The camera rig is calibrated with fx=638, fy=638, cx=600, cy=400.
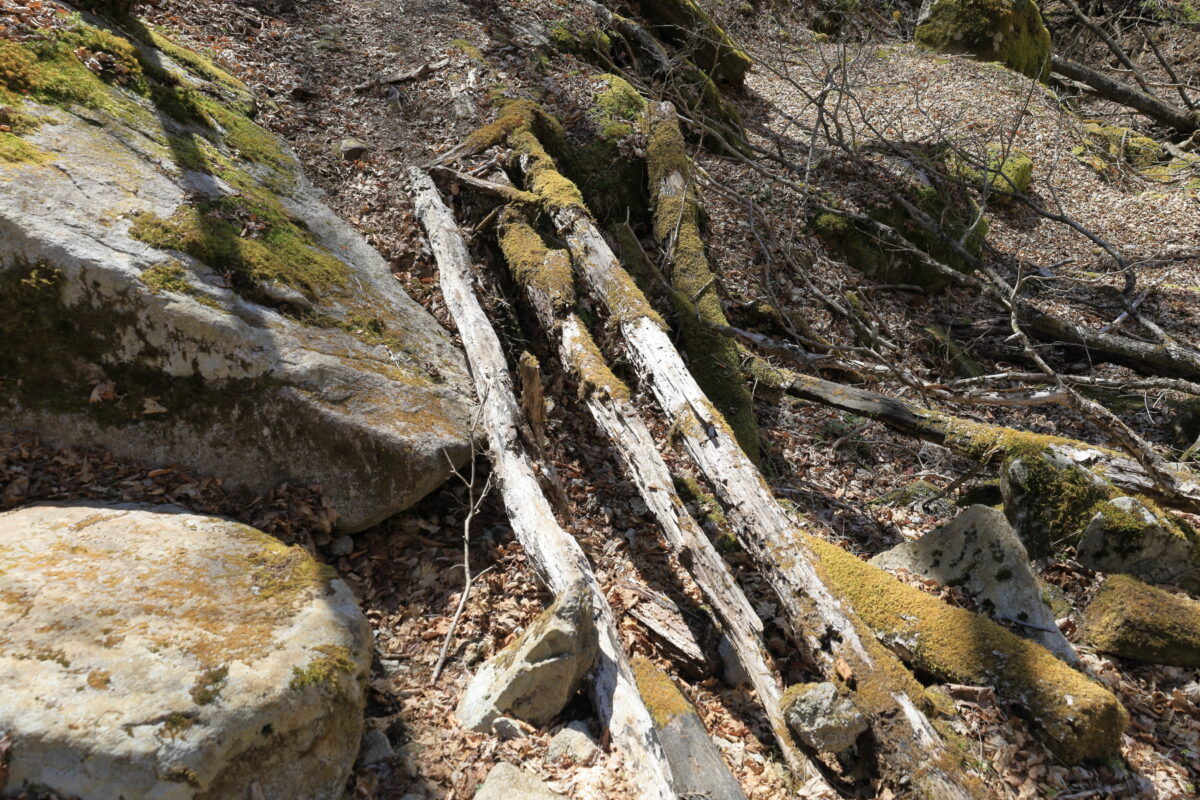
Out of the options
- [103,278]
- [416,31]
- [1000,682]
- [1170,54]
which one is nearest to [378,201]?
[103,278]

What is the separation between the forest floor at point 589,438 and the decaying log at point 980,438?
1.12 feet

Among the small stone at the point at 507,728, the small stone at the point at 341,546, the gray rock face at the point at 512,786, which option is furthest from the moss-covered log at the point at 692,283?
the gray rock face at the point at 512,786

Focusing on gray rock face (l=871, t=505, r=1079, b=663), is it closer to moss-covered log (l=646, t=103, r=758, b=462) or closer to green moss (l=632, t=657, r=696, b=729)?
moss-covered log (l=646, t=103, r=758, b=462)

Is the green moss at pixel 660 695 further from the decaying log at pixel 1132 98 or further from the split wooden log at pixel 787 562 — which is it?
the decaying log at pixel 1132 98

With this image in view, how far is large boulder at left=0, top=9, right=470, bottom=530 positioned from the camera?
163 inches

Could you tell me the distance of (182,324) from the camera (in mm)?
4312

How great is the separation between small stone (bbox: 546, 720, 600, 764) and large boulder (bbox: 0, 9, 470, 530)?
79.0 inches

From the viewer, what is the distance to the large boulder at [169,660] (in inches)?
104

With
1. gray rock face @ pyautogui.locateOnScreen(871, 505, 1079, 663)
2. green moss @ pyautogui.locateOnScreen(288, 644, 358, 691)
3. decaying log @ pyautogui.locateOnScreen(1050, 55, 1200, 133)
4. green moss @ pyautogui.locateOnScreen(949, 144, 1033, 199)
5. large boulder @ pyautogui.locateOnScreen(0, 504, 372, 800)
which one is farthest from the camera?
decaying log @ pyautogui.locateOnScreen(1050, 55, 1200, 133)

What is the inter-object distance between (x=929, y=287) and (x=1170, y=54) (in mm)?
13030

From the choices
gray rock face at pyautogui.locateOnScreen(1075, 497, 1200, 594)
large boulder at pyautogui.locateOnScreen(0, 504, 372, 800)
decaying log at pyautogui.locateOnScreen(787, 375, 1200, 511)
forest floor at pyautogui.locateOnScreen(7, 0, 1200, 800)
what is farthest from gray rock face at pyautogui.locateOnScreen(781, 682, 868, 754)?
decaying log at pyautogui.locateOnScreen(787, 375, 1200, 511)

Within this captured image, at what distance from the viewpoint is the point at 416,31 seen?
10.4 m

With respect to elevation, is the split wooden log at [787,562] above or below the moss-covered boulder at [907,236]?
below

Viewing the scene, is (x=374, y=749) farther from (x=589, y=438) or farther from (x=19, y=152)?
(x=19, y=152)
